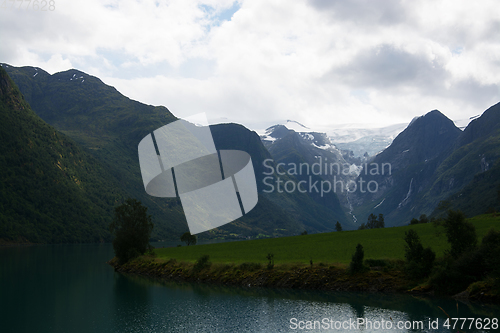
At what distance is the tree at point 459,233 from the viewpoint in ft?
151

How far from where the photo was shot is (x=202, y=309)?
133 feet

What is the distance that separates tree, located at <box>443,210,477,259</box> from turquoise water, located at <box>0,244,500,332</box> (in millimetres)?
8830

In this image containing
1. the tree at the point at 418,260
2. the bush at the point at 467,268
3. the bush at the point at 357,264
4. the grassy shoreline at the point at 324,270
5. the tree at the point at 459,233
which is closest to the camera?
the bush at the point at 467,268

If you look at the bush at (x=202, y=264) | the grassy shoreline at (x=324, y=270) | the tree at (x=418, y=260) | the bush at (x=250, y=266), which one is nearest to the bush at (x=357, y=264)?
the grassy shoreline at (x=324, y=270)

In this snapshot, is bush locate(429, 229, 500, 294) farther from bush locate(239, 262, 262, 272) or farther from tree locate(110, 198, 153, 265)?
tree locate(110, 198, 153, 265)

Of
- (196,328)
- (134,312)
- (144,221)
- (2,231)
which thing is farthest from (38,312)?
(2,231)

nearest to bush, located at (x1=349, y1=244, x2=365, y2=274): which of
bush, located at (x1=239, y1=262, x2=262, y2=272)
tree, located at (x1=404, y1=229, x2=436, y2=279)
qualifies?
tree, located at (x1=404, y1=229, x2=436, y2=279)

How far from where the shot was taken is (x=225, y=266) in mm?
65000

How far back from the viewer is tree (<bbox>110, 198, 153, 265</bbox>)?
9119 centimetres

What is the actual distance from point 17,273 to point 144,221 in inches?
1234

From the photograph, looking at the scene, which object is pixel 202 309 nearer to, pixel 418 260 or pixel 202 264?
pixel 202 264

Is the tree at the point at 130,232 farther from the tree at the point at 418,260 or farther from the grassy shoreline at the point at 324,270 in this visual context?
the tree at the point at 418,260

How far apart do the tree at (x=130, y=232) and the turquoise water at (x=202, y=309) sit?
1314 inches

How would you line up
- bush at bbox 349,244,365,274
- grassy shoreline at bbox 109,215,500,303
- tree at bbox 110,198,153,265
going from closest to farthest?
grassy shoreline at bbox 109,215,500,303
bush at bbox 349,244,365,274
tree at bbox 110,198,153,265
